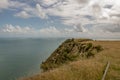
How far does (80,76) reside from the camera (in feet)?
55.1

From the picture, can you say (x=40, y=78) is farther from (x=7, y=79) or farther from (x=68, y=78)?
(x=7, y=79)

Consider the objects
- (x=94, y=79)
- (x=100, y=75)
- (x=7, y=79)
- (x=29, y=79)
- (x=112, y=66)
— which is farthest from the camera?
(x=7, y=79)

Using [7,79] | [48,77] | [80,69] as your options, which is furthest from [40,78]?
[7,79]

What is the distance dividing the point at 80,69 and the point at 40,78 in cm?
467

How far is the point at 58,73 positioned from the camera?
1650 cm

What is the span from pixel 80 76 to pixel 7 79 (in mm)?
59411

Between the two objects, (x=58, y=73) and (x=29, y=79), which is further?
(x=58, y=73)

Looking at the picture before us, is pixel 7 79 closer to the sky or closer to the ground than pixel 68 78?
closer to the ground

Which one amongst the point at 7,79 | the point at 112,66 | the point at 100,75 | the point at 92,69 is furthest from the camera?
the point at 7,79

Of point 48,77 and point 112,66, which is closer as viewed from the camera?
point 48,77

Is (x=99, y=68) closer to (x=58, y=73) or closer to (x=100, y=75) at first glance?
(x=100, y=75)

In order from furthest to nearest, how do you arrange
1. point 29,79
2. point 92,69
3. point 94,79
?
point 92,69
point 94,79
point 29,79

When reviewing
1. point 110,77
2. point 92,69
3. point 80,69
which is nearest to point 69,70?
point 80,69

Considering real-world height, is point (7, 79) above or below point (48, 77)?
below
